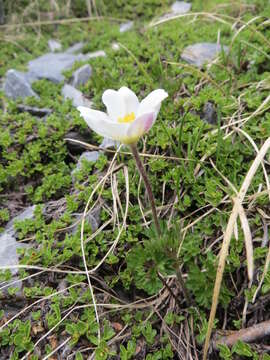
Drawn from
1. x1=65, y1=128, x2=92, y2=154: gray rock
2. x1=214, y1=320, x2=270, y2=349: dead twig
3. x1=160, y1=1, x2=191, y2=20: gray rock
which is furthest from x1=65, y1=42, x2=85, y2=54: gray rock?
x1=214, y1=320, x2=270, y2=349: dead twig

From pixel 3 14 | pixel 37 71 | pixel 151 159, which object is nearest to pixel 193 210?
pixel 151 159

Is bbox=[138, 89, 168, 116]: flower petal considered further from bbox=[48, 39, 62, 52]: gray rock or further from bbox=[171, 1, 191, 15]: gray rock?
bbox=[171, 1, 191, 15]: gray rock

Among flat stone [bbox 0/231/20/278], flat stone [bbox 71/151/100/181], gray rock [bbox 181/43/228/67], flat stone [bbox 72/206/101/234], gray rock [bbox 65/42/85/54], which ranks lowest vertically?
flat stone [bbox 0/231/20/278]

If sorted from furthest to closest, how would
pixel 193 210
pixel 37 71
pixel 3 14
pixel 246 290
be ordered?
pixel 3 14
pixel 37 71
pixel 193 210
pixel 246 290

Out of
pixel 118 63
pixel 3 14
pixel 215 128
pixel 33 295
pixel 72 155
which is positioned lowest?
pixel 33 295

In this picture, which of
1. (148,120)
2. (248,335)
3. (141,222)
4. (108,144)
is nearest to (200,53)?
(108,144)

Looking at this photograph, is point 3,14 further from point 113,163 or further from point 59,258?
point 59,258

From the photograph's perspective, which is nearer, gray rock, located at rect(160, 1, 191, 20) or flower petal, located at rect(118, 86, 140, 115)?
flower petal, located at rect(118, 86, 140, 115)
